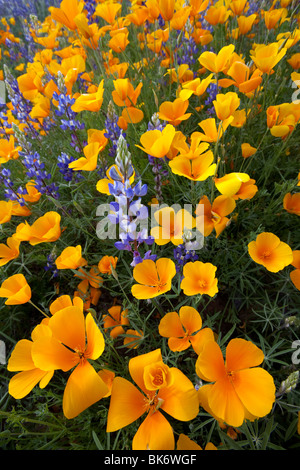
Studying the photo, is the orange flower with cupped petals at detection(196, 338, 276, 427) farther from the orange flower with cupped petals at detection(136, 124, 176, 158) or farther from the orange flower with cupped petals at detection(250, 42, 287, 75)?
the orange flower with cupped petals at detection(250, 42, 287, 75)

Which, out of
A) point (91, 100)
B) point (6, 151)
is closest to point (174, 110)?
point (91, 100)

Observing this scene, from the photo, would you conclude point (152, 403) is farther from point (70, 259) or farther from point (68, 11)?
point (68, 11)

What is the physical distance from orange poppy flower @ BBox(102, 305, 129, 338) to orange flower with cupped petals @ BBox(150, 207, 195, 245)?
1.47 ft

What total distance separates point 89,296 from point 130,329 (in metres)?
0.32

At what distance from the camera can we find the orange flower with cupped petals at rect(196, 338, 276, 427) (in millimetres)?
795

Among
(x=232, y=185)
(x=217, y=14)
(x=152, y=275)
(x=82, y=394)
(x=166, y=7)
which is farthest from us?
(x=217, y=14)

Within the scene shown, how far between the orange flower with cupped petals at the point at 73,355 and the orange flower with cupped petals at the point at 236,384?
1.02 ft

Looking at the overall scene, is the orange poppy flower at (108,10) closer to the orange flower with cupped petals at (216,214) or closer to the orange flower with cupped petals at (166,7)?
the orange flower with cupped petals at (166,7)

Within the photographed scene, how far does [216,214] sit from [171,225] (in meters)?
0.20

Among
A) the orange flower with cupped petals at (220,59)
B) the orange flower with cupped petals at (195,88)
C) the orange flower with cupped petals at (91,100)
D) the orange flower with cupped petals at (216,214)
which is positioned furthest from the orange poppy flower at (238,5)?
the orange flower with cupped petals at (216,214)

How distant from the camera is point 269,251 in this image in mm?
1265

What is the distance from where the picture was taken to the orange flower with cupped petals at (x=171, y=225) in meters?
1.11
